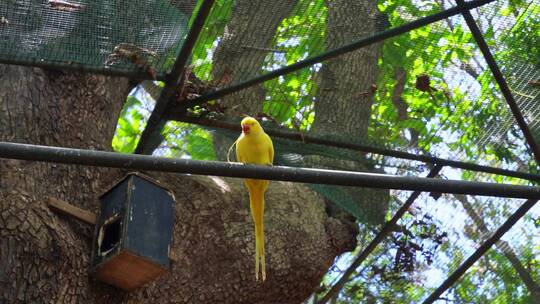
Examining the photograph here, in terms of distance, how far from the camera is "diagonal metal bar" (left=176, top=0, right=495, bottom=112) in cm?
355

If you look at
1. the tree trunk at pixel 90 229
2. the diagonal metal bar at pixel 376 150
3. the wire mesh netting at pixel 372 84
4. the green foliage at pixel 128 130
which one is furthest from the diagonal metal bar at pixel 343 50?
the green foliage at pixel 128 130

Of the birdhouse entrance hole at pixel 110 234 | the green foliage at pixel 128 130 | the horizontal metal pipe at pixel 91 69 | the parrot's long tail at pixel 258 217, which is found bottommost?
the birdhouse entrance hole at pixel 110 234

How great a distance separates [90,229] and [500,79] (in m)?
2.00

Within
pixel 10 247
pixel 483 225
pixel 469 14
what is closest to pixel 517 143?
pixel 483 225

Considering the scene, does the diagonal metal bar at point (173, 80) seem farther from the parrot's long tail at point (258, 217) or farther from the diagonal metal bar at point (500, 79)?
the diagonal metal bar at point (500, 79)

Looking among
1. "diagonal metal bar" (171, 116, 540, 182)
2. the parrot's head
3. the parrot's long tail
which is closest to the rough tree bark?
the parrot's head

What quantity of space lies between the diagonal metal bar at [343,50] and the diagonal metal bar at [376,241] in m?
0.89

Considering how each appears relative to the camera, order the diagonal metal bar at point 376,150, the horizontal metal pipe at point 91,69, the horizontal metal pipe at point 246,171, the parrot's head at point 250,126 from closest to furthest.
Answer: the horizontal metal pipe at point 246,171 → the horizontal metal pipe at point 91,69 → the parrot's head at point 250,126 → the diagonal metal bar at point 376,150

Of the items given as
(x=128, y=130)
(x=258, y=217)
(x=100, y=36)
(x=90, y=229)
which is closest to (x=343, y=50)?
(x=258, y=217)

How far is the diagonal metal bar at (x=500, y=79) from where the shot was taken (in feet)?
11.7

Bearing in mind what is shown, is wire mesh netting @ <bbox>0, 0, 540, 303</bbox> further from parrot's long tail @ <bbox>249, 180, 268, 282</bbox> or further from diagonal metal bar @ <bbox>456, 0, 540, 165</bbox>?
parrot's long tail @ <bbox>249, 180, 268, 282</bbox>

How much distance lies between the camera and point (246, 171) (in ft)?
8.39

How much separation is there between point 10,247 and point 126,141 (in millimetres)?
3912

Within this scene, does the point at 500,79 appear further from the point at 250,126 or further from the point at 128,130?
the point at 128,130
